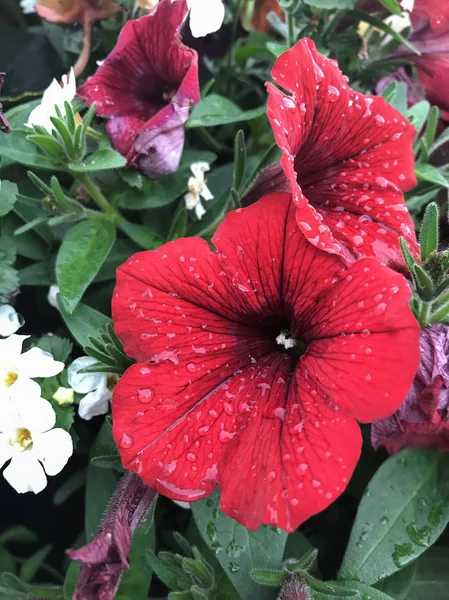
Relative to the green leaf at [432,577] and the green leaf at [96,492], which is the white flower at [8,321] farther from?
the green leaf at [432,577]

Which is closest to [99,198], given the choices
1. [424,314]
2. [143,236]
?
[143,236]

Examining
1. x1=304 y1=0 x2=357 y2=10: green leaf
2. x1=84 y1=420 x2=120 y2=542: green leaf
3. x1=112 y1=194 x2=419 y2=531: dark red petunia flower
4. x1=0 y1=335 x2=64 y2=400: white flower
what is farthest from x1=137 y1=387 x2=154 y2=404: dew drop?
x1=304 y1=0 x2=357 y2=10: green leaf

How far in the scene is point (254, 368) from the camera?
19.7 inches

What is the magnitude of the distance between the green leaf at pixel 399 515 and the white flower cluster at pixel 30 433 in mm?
289

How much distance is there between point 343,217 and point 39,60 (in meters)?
0.55

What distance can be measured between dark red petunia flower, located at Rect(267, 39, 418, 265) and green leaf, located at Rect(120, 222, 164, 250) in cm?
19

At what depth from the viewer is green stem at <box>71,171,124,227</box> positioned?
64 centimetres

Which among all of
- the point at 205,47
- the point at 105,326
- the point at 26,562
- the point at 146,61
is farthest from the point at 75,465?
the point at 205,47

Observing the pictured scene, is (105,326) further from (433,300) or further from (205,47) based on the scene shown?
(205,47)

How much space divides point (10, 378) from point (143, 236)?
219 mm

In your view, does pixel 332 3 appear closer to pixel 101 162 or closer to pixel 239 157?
pixel 239 157

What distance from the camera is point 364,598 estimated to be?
53 cm

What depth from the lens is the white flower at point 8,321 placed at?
59 centimetres

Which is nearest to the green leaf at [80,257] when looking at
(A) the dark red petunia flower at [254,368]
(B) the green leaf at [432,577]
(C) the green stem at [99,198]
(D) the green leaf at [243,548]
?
(C) the green stem at [99,198]
